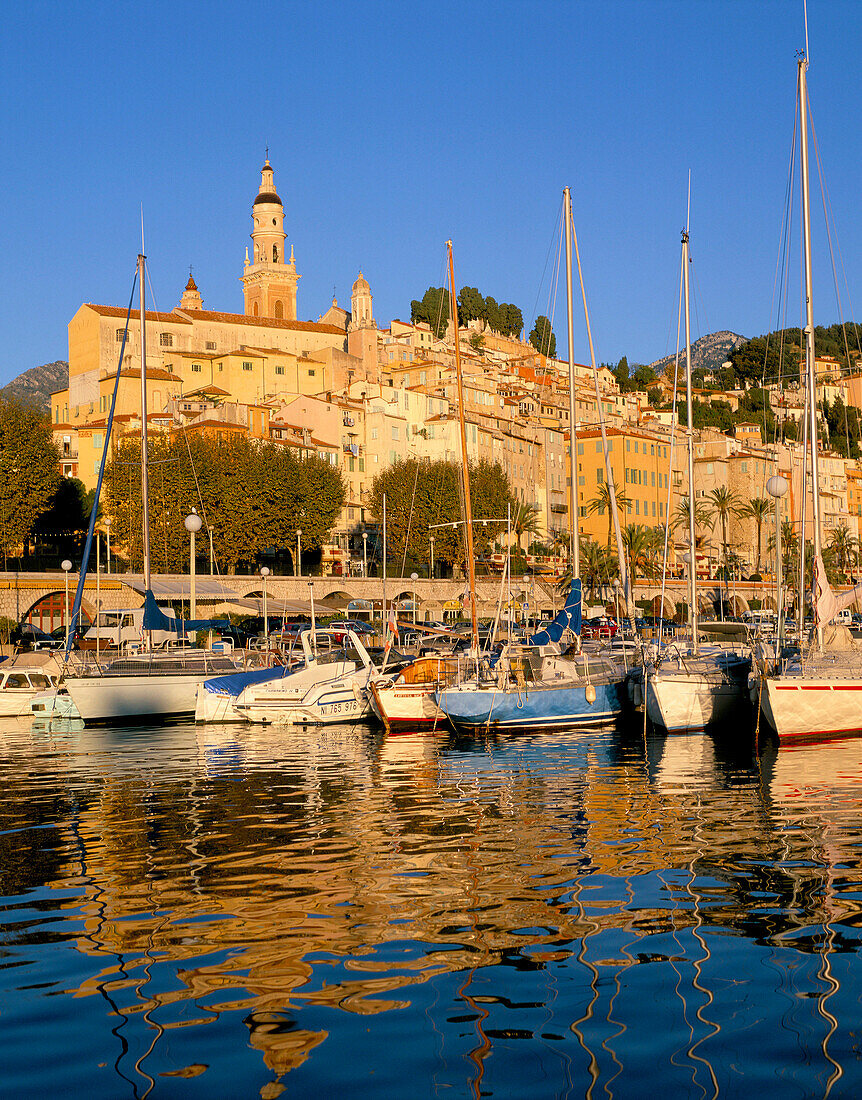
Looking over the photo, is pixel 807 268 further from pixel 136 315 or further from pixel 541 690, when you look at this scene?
pixel 136 315

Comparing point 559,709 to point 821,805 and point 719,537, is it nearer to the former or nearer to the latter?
point 821,805

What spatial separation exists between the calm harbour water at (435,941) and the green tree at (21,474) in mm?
54557

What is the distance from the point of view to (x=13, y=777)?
23.8 meters

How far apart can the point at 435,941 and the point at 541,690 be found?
20718 millimetres

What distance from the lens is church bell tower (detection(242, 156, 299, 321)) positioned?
14100 cm

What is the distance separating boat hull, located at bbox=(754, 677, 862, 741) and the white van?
20.1 metres

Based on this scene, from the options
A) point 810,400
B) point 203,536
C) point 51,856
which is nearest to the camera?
point 51,856

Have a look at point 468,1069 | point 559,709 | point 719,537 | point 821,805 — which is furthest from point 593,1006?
point 719,537

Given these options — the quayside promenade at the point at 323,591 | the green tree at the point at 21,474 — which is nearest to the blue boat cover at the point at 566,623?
the quayside promenade at the point at 323,591

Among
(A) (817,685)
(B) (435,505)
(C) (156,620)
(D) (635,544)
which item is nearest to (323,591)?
(B) (435,505)

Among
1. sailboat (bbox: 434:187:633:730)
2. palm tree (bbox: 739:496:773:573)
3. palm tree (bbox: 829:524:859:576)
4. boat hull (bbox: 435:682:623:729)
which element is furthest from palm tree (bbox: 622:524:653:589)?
boat hull (bbox: 435:682:623:729)

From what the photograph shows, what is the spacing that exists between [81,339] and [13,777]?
323 feet

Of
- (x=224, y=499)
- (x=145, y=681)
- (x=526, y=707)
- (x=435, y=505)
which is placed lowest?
(x=526, y=707)

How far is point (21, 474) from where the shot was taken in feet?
239
